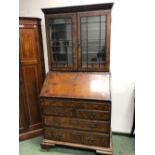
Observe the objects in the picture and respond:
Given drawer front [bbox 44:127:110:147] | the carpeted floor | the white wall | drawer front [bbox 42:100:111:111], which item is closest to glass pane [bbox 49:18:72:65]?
the white wall

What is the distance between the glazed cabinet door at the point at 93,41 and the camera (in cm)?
194

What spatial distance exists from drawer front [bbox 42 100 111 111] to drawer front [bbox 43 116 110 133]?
188 millimetres

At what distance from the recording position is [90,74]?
207 centimetres

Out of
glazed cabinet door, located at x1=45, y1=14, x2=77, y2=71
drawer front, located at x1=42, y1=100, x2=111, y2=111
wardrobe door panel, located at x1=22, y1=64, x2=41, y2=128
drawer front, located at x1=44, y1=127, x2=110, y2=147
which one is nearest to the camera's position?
drawer front, located at x1=42, y1=100, x2=111, y2=111

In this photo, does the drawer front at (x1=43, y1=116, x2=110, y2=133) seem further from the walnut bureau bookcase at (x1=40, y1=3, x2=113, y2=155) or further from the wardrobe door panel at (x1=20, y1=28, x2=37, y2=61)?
the wardrobe door panel at (x1=20, y1=28, x2=37, y2=61)

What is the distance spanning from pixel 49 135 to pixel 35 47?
130cm

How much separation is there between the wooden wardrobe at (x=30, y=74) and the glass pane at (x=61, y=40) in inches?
11.1

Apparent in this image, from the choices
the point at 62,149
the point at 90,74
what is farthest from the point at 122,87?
the point at 62,149

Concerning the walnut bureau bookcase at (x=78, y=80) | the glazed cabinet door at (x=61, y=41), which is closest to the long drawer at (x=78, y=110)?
the walnut bureau bookcase at (x=78, y=80)

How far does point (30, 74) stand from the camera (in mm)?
2303

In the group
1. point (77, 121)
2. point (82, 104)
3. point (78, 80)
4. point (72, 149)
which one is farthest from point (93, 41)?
point (72, 149)

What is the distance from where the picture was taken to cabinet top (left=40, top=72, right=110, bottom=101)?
6.15 feet

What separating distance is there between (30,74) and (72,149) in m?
1.27

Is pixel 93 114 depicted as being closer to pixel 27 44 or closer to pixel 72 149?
pixel 72 149
